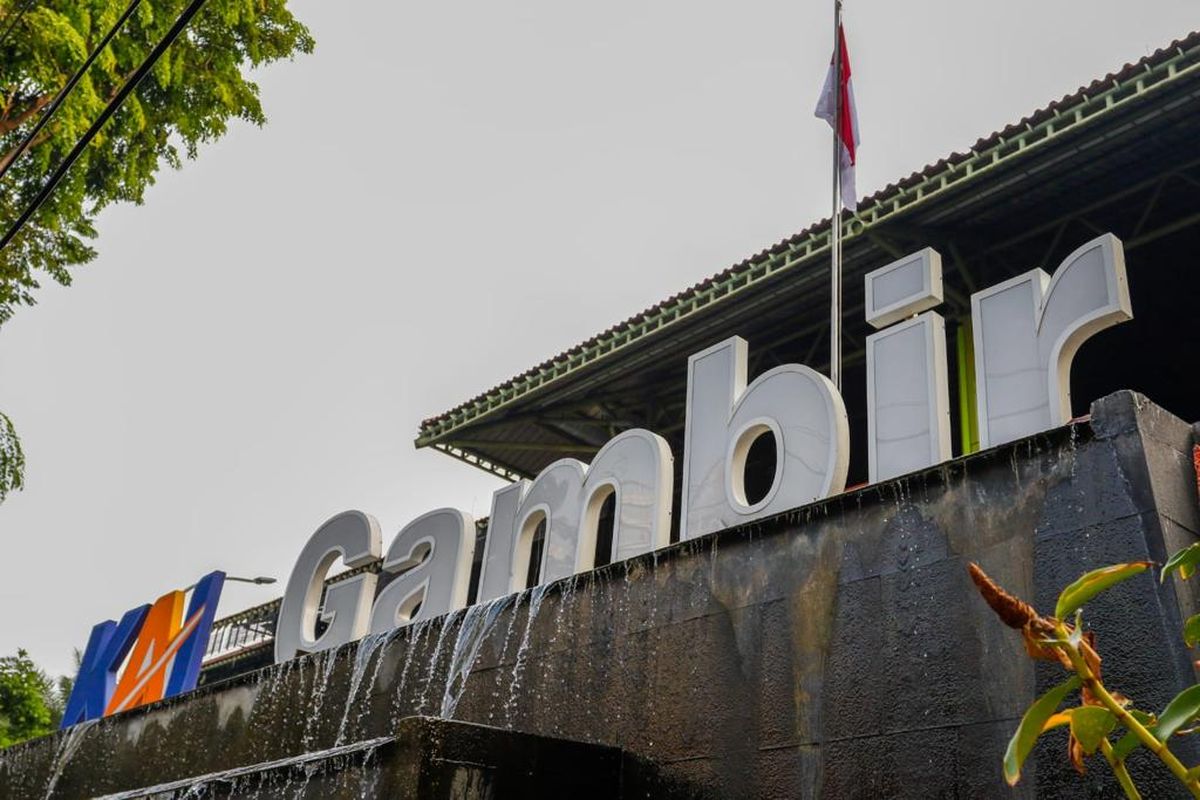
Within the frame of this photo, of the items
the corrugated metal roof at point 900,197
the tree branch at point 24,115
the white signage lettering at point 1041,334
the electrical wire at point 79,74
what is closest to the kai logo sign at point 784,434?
the white signage lettering at point 1041,334

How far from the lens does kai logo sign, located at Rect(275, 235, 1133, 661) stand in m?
6.93

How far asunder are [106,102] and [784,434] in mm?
8828

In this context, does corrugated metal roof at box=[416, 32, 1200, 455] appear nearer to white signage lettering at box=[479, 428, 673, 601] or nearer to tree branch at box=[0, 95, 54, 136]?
white signage lettering at box=[479, 428, 673, 601]

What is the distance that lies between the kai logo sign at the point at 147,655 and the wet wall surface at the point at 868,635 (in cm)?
605

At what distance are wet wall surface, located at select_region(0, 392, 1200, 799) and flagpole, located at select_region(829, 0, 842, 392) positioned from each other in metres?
1.82

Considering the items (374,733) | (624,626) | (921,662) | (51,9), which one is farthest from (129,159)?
(921,662)

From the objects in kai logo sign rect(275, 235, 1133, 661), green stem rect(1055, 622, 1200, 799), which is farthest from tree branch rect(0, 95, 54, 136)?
green stem rect(1055, 622, 1200, 799)

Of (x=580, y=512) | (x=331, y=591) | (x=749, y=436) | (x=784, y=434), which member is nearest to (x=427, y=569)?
(x=331, y=591)

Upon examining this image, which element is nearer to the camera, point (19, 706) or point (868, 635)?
point (868, 635)

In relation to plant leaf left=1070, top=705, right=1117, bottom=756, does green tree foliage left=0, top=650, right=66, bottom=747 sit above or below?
above

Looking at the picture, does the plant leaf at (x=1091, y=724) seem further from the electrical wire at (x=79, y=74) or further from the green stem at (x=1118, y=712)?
the electrical wire at (x=79, y=74)

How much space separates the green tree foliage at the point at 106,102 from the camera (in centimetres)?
1067

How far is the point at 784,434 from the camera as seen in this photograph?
789cm

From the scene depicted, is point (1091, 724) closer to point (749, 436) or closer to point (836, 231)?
point (749, 436)
